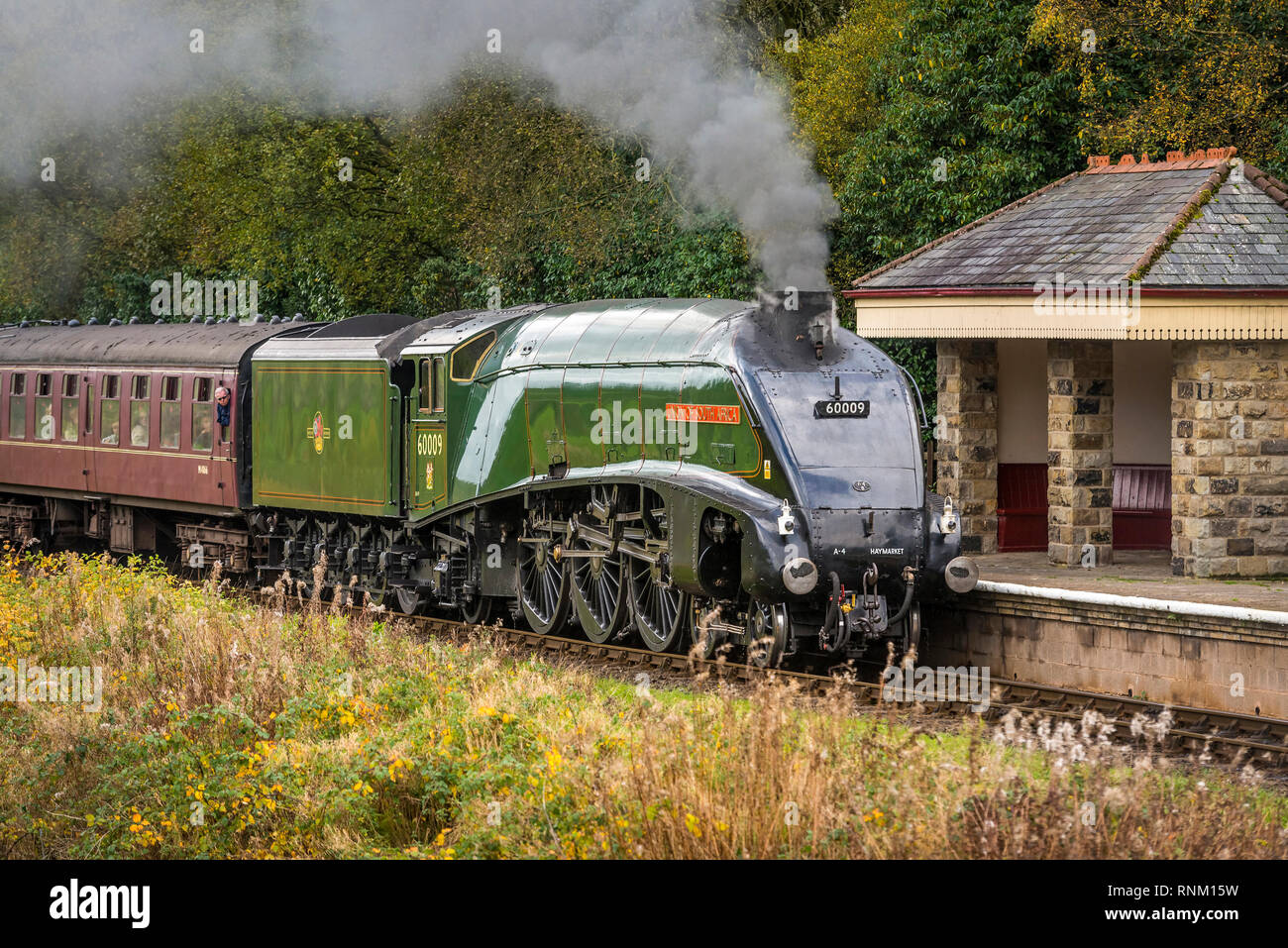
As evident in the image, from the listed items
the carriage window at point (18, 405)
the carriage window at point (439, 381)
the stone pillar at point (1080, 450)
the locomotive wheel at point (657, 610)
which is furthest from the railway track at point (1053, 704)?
the carriage window at point (18, 405)

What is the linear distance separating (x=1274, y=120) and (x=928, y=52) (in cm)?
473

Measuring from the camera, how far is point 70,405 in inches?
971

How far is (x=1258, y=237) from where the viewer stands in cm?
1744

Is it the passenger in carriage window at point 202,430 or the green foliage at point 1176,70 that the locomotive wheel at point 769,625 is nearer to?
the passenger in carriage window at point 202,430

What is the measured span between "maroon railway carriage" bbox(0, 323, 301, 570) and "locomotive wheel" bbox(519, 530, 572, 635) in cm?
557

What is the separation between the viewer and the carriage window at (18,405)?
26.2 meters

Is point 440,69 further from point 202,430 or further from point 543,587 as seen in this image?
point 543,587

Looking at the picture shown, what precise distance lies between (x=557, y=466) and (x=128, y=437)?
9589 millimetres

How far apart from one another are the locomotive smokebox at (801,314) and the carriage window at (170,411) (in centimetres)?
1056

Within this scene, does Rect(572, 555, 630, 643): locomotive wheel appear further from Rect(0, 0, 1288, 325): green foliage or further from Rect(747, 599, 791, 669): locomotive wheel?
Rect(0, 0, 1288, 325): green foliage

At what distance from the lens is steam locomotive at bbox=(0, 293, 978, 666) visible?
Result: 44.8 ft

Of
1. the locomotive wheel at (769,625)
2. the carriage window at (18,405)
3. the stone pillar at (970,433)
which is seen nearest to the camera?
the locomotive wheel at (769,625)

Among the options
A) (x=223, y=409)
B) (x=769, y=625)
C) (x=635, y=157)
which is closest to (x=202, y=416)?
(x=223, y=409)

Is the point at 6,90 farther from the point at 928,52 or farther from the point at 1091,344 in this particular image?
the point at 1091,344
